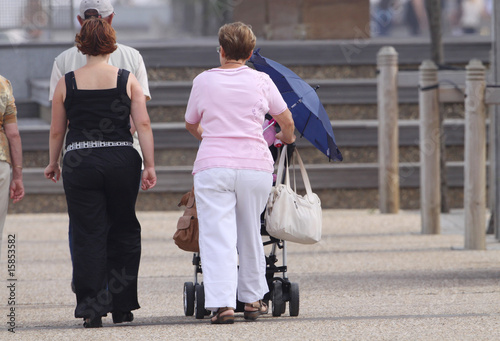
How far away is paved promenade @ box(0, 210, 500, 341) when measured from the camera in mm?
5613

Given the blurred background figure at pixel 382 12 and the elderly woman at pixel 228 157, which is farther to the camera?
the blurred background figure at pixel 382 12

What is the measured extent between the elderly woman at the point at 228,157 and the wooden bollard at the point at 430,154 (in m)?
4.48

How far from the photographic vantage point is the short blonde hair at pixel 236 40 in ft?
19.1

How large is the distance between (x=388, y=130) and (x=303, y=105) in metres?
5.82

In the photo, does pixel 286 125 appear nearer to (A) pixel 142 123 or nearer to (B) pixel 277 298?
(A) pixel 142 123

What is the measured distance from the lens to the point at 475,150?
8.93 metres

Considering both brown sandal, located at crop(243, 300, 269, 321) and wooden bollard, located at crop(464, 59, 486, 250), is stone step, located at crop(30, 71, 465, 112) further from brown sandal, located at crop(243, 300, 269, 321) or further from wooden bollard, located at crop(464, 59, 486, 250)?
brown sandal, located at crop(243, 300, 269, 321)

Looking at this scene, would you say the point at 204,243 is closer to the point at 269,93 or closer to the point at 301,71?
the point at 269,93

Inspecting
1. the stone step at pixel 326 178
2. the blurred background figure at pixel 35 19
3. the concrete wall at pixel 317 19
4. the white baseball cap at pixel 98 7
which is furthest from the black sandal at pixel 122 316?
the blurred background figure at pixel 35 19

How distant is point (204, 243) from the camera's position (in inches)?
230

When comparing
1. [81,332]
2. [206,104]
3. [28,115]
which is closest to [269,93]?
[206,104]

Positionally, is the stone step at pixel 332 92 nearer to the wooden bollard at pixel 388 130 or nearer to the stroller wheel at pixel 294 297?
the wooden bollard at pixel 388 130

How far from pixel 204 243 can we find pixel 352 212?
669 cm

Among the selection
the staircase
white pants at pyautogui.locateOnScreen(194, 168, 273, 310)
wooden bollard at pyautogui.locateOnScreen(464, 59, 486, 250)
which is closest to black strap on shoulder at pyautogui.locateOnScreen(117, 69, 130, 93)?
white pants at pyautogui.locateOnScreen(194, 168, 273, 310)
